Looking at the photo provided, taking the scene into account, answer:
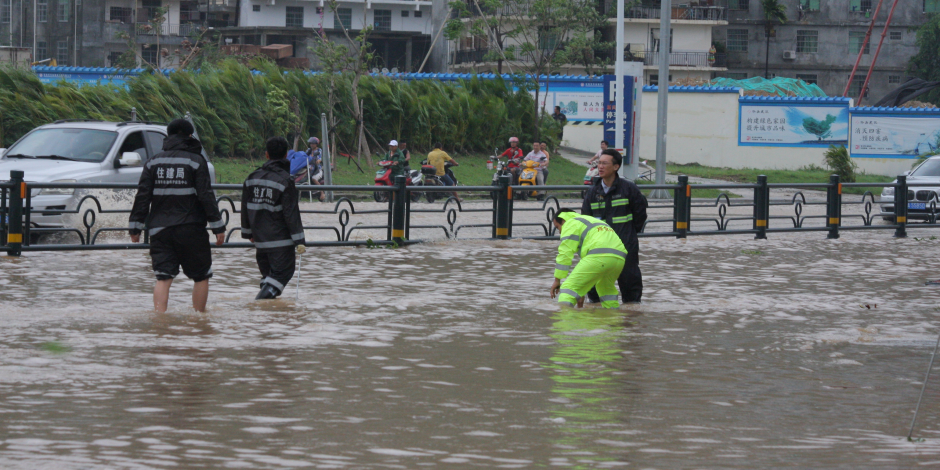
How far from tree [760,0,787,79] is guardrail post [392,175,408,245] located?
5256cm

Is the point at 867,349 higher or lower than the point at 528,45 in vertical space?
lower

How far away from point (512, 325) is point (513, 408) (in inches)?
126

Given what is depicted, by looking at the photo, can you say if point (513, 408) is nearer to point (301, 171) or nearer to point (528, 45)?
point (301, 171)

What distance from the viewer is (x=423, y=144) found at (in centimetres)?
3275

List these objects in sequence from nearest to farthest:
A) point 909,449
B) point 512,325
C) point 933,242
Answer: point 909,449, point 512,325, point 933,242

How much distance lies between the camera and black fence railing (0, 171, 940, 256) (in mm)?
13414

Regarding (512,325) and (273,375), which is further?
(512,325)

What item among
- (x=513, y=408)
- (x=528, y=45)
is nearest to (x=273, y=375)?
(x=513, y=408)

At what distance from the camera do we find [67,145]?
15164 mm

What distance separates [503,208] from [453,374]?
10003mm

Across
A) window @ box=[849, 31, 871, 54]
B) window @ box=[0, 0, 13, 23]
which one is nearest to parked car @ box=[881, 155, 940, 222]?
window @ box=[849, 31, 871, 54]

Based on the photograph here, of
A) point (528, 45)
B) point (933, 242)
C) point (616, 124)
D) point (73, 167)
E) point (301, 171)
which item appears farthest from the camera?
point (528, 45)

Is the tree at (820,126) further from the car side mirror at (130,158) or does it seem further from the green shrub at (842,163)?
the car side mirror at (130,158)

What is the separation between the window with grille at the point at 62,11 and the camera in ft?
211
